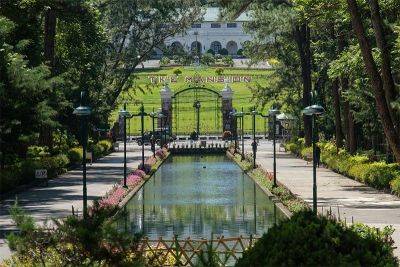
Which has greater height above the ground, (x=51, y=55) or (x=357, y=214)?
(x=51, y=55)

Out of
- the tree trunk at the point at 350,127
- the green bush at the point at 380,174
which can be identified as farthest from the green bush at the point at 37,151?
the green bush at the point at 380,174

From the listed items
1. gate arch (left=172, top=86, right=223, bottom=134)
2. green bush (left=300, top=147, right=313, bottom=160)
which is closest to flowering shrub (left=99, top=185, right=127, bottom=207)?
green bush (left=300, top=147, right=313, bottom=160)

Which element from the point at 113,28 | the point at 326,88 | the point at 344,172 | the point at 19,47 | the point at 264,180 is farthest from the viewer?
the point at 113,28

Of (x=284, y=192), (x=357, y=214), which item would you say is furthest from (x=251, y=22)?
(x=357, y=214)

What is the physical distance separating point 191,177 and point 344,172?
7319 mm

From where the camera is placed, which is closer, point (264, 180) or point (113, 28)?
point (264, 180)

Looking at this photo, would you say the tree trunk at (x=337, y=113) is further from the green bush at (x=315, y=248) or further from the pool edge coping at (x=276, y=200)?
the green bush at (x=315, y=248)

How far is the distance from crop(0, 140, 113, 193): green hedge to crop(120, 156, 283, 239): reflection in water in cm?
442

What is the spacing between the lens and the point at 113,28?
7312 cm

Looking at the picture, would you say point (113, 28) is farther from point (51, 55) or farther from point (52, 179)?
point (52, 179)

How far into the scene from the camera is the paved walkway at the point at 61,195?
2862 centimetres

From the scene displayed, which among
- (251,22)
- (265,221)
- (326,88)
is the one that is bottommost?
(265,221)

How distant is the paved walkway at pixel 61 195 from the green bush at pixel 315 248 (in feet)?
30.4

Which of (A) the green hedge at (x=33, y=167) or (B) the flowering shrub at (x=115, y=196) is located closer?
(B) the flowering shrub at (x=115, y=196)
